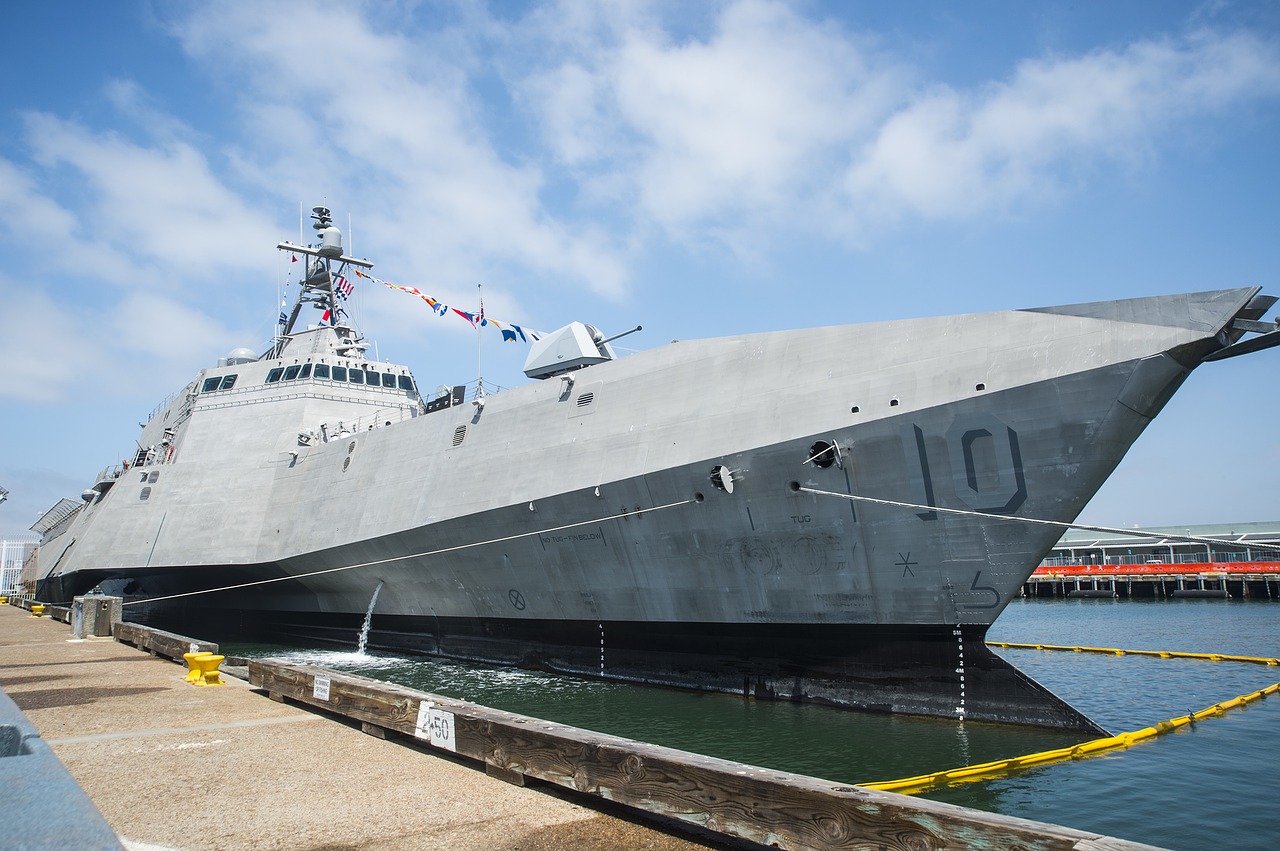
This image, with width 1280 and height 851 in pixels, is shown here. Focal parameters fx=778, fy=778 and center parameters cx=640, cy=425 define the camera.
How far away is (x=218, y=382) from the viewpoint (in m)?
21.3

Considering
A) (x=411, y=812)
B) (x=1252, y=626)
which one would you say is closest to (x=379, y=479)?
(x=411, y=812)

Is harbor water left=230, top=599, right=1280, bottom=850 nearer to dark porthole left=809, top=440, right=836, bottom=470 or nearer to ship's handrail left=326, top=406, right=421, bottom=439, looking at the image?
dark porthole left=809, top=440, right=836, bottom=470

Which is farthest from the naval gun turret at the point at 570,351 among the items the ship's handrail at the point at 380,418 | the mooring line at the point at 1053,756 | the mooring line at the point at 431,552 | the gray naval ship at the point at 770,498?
the mooring line at the point at 1053,756

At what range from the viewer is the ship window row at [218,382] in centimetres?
2122

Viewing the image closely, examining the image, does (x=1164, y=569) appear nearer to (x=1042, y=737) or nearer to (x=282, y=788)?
(x=1042, y=737)

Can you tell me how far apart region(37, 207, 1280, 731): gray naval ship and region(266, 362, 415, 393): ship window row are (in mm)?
3985

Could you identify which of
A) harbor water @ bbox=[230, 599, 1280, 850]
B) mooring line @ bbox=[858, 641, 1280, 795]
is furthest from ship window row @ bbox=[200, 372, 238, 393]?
mooring line @ bbox=[858, 641, 1280, 795]

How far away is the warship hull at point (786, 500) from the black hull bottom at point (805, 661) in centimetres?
3

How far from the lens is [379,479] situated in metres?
15.9

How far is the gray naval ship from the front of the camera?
333 inches

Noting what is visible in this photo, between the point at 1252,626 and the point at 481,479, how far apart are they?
82.1 ft

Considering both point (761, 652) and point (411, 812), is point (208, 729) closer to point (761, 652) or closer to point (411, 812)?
point (411, 812)

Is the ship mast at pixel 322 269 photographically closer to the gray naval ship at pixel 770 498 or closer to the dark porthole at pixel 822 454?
the gray naval ship at pixel 770 498

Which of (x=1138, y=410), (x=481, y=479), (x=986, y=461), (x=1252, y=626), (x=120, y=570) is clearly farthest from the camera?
(x=1252, y=626)
